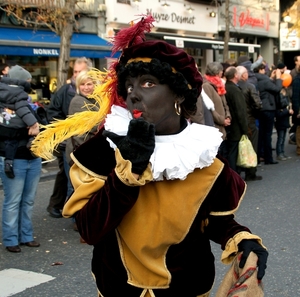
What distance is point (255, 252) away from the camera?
6.90 ft

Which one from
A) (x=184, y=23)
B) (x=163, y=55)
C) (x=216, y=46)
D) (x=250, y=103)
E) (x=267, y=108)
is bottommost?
(x=267, y=108)

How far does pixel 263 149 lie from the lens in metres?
10.6

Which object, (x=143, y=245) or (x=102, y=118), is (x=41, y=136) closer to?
(x=102, y=118)

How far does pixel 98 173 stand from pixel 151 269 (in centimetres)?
42

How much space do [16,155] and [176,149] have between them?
3.42 metres

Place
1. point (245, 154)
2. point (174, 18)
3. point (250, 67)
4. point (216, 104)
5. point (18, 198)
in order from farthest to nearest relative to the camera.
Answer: point (174, 18), point (250, 67), point (245, 154), point (216, 104), point (18, 198)

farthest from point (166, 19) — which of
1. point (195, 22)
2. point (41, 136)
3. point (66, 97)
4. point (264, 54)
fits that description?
point (41, 136)

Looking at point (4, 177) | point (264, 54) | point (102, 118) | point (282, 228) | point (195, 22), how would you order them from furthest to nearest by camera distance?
point (264, 54) → point (195, 22) → point (282, 228) → point (4, 177) → point (102, 118)

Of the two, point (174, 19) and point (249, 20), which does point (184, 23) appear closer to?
point (174, 19)

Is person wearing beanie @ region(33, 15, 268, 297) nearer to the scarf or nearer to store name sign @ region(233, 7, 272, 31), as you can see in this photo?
the scarf

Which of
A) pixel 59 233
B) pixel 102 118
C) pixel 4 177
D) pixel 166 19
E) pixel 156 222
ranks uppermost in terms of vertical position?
pixel 166 19

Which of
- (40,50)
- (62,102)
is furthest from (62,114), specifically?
(40,50)

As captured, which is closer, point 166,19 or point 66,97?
point 66,97

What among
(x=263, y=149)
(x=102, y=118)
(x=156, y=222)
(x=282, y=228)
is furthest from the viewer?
(x=263, y=149)
